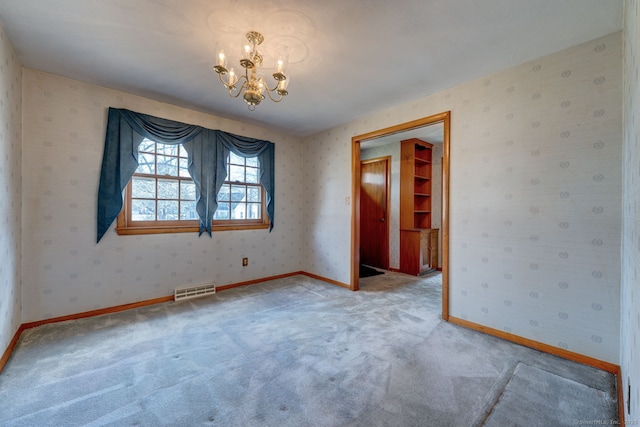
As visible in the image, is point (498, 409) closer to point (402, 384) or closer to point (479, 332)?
point (402, 384)

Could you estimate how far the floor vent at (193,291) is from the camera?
10.8 ft

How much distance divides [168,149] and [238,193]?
1080mm

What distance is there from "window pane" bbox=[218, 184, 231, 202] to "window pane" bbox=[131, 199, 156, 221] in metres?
0.83

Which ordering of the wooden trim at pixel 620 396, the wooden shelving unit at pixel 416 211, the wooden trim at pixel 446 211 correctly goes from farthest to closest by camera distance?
1. the wooden shelving unit at pixel 416 211
2. the wooden trim at pixel 446 211
3. the wooden trim at pixel 620 396

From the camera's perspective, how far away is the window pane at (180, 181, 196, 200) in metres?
3.42

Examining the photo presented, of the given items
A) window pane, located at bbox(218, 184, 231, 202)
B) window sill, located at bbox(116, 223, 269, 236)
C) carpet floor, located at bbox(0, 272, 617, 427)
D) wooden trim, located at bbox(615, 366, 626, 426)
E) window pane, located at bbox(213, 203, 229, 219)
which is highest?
window pane, located at bbox(218, 184, 231, 202)

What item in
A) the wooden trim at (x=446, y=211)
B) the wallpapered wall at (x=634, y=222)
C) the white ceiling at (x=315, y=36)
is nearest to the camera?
the wallpapered wall at (x=634, y=222)

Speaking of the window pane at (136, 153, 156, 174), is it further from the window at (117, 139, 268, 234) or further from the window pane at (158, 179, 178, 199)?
the window pane at (158, 179, 178, 199)

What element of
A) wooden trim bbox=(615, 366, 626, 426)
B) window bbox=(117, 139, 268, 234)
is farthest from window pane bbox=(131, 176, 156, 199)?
wooden trim bbox=(615, 366, 626, 426)

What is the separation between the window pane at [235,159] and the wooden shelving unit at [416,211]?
2912mm

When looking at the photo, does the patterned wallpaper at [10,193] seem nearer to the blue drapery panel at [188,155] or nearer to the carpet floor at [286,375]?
the carpet floor at [286,375]

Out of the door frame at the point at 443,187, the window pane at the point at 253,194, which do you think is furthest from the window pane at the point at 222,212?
the door frame at the point at 443,187

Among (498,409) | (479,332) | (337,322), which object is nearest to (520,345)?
(479,332)

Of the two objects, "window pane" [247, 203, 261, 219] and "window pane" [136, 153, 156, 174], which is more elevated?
"window pane" [136, 153, 156, 174]
